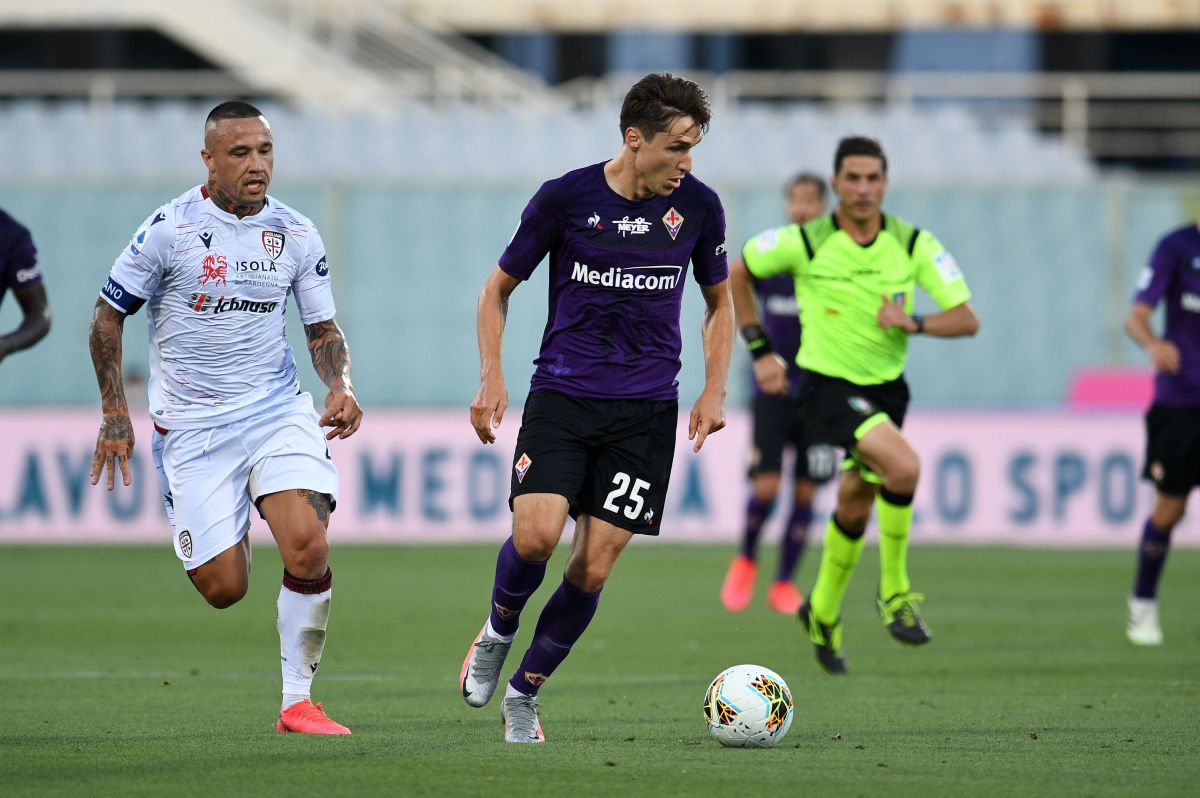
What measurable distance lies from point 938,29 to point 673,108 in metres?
23.3

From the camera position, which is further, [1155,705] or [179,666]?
[179,666]

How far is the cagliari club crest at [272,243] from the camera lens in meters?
6.84

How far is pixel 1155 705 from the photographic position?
24.9 feet

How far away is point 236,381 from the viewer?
693cm

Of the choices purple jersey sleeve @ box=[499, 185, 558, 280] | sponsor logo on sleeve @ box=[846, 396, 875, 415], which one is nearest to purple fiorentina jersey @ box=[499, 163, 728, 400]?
→ purple jersey sleeve @ box=[499, 185, 558, 280]

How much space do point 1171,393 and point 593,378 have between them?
505 cm

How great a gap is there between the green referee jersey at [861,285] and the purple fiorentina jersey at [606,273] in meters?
2.62

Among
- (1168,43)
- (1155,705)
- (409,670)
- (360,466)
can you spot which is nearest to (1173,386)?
(1155,705)

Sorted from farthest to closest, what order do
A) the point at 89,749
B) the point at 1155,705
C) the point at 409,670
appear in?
the point at 409,670, the point at 1155,705, the point at 89,749

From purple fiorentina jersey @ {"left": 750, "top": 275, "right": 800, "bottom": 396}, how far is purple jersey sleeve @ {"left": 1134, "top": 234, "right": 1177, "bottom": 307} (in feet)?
8.62

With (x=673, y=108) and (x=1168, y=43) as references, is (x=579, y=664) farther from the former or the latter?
(x=1168, y=43)

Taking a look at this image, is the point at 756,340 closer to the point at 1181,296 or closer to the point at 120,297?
the point at 1181,296

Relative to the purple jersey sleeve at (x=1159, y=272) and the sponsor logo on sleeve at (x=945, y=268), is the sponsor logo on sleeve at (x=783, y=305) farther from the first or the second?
the sponsor logo on sleeve at (x=945, y=268)

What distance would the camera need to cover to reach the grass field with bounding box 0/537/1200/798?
5.60 m
